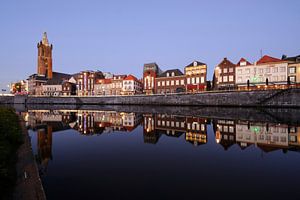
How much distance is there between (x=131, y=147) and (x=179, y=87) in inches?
2808

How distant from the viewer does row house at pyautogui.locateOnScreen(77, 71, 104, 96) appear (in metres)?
110

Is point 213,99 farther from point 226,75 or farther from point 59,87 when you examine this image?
point 59,87

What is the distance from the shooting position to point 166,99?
72.9 m

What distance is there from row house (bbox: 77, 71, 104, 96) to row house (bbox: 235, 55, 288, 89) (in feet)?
250

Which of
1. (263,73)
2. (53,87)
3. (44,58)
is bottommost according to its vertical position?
(53,87)

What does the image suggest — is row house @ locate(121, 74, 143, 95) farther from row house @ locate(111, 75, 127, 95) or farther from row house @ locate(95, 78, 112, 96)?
row house @ locate(95, 78, 112, 96)

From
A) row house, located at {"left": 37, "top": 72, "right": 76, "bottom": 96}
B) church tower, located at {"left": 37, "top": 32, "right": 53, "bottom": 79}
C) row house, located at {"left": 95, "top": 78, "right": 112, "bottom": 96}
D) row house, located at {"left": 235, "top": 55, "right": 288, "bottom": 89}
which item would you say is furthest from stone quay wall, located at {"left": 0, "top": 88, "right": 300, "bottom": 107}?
church tower, located at {"left": 37, "top": 32, "right": 53, "bottom": 79}

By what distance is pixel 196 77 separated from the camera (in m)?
79.9

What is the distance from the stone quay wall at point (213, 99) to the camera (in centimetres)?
4950

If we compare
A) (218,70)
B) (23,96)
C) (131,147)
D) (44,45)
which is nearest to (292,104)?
(218,70)

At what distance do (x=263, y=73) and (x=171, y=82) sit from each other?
36166 millimetres

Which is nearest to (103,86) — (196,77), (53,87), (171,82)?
(171,82)

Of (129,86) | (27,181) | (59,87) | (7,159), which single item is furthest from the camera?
(59,87)

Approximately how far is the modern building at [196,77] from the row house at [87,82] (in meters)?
55.9
